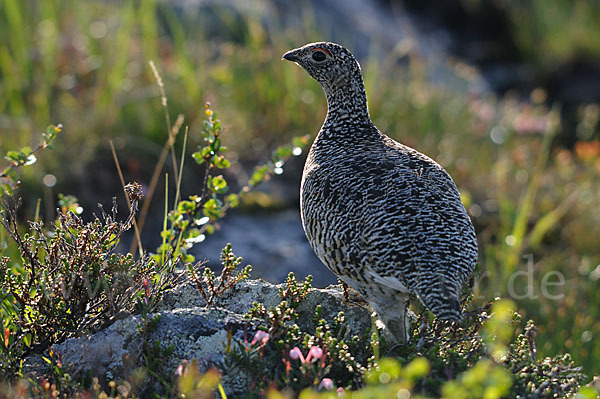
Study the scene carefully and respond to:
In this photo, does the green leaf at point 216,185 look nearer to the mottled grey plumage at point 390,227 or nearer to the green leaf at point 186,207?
the green leaf at point 186,207

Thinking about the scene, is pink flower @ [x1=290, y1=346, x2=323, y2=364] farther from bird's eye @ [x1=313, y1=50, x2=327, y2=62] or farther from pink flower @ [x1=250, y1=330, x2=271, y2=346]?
bird's eye @ [x1=313, y1=50, x2=327, y2=62]

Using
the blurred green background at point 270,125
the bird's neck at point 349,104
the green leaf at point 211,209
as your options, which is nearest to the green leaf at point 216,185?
the green leaf at point 211,209

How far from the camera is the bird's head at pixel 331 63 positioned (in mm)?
4105

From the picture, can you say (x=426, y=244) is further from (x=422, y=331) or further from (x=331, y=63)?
(x=331, y=63)

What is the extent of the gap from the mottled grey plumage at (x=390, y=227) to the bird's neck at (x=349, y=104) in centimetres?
32

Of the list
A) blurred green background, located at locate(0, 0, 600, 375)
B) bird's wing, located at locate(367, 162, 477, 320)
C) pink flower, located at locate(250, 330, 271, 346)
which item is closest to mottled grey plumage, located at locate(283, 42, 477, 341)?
bird's wing, located at locate(367, 162, 477, 320)

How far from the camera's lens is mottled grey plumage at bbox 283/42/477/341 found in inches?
115

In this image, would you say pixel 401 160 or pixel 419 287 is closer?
pixel 419 287

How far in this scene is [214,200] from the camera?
12.0ft

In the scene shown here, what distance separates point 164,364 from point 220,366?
242 mm

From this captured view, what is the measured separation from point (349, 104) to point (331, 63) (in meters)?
0.27

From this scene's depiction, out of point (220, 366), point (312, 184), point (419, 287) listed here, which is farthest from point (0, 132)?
point (419, 287)

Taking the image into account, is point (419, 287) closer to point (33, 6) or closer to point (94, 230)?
point (94, 230)

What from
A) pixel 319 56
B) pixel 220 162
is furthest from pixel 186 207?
pixel 319 56
